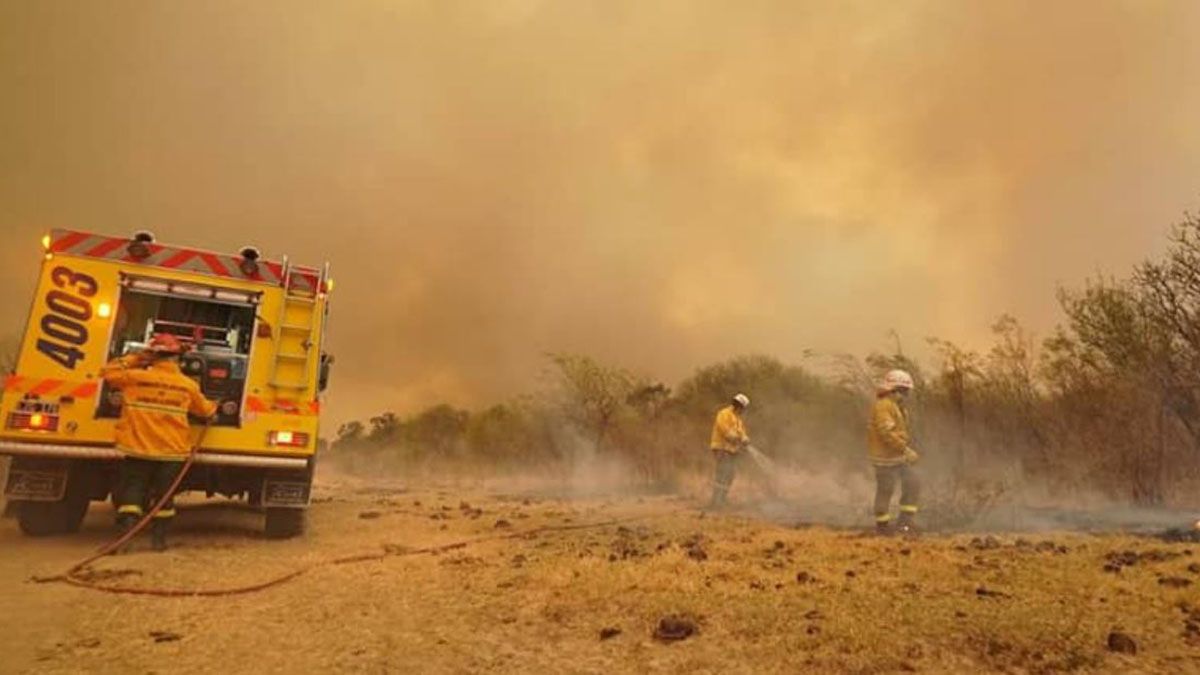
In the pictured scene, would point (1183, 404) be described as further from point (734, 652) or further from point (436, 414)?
point (436, 414)

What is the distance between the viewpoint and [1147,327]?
10336mm

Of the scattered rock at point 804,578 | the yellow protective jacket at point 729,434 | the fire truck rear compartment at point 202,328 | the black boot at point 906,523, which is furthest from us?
the yellow protective jacket at point 729,434

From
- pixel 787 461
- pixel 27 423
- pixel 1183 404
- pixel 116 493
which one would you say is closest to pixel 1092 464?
pixel 1183 404

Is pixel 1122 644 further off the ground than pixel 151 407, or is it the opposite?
pixel 151 407

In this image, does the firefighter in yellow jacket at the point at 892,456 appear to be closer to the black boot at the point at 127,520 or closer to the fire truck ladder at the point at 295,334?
the fire truck ladder at the point at 295,334

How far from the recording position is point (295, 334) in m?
8.30

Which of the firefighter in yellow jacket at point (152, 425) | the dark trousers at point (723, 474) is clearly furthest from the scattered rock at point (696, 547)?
the firefighter in yellow jacket at point (152, 425)

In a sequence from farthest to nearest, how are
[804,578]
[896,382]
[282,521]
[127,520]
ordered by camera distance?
[896,382] → [282,521] → [127,520] → [804,578]

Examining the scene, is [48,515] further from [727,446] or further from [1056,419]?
[1056,419]

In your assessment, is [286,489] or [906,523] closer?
[286,489]

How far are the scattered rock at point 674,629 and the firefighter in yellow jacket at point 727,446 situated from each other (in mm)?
7703

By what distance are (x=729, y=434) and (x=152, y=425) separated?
7944 mm

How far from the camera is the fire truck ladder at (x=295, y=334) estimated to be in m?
8.02

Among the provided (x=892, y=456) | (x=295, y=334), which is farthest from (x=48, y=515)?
(x=892, y=456)
